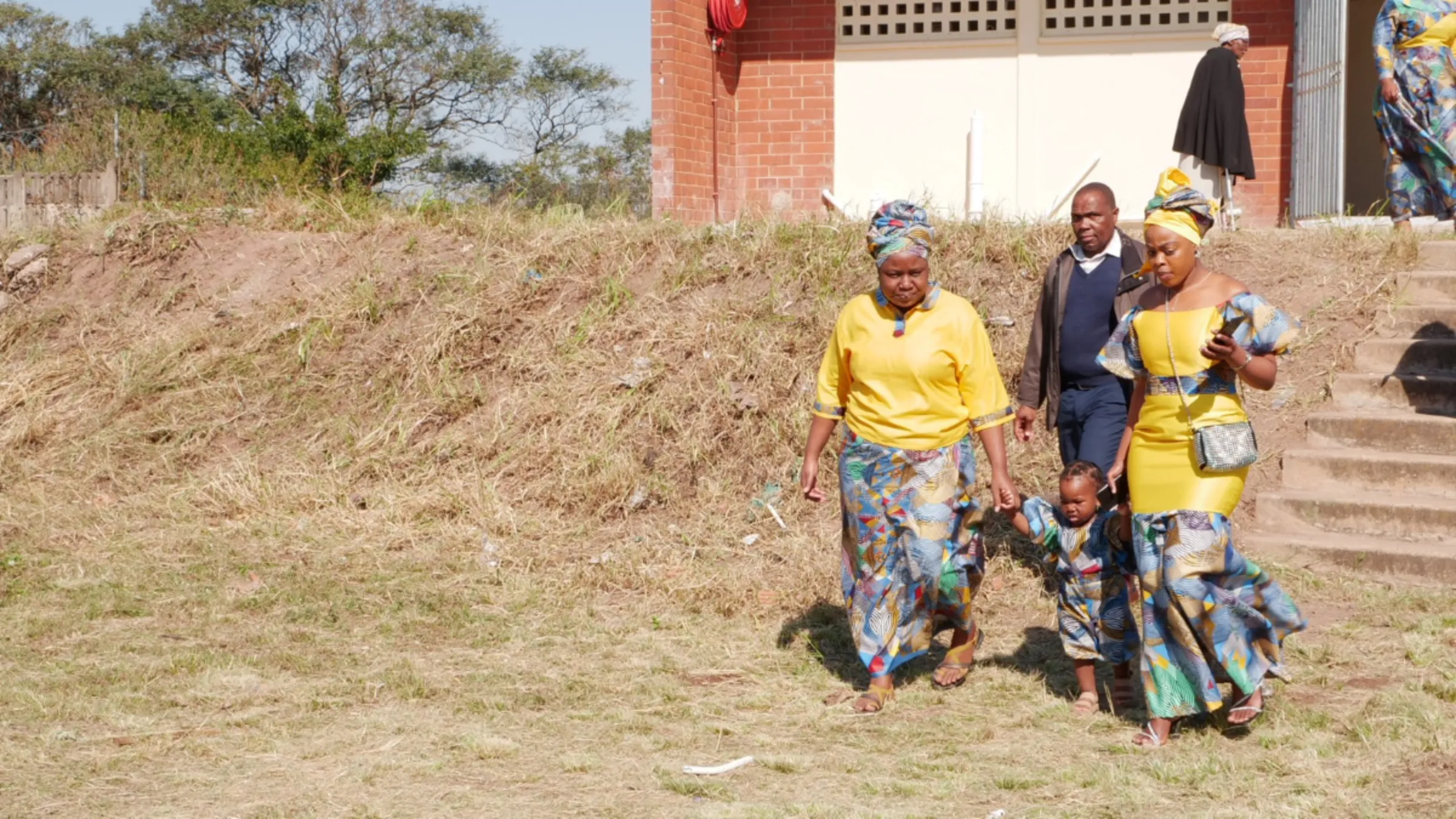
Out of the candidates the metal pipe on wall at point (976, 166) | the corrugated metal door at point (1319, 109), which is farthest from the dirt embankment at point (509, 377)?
the metal pipe on wall at point (976, 166)

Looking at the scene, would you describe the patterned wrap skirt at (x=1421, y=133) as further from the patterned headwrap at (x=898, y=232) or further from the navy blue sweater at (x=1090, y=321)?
the patterned headwrap at (x=898, y=232)

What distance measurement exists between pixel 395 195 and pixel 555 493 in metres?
4.69

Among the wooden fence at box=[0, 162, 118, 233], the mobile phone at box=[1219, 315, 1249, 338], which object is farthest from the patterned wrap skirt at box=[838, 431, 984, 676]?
the wooden fence at box=[0, 162, 118, 233]

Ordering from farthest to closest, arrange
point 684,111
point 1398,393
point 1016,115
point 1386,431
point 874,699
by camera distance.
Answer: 1. point 1016,115
2. point 684,111
3. point 1398,393
4. point 1386,431
5. point 874,699

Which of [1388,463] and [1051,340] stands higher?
[1051,340]

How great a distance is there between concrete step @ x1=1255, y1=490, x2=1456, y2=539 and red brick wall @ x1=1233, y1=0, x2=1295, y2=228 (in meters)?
5.48

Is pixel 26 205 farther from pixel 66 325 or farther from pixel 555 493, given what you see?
pixel 555 493

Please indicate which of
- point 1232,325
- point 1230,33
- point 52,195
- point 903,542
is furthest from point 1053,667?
point 52,195

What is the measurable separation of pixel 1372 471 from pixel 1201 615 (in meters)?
3.32

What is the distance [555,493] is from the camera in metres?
8.59

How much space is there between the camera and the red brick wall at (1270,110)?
41.7 ft

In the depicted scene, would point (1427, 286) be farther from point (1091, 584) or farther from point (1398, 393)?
point (1091, 584)

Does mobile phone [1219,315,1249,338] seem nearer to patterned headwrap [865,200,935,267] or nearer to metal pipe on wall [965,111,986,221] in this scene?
patterned headwrap [865,200,935,267]

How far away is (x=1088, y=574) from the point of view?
216 inches
